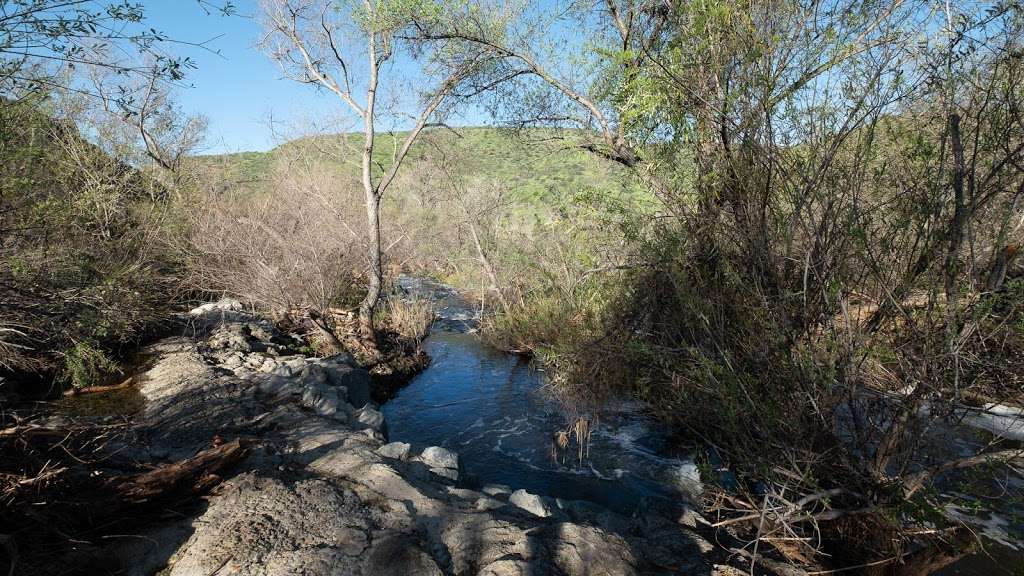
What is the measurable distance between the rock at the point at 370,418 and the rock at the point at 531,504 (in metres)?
2.48

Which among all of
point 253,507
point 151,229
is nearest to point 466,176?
point 151,229

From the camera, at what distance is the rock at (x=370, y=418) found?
6281 millimetres

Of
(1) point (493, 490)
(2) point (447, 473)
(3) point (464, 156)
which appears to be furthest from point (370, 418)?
(3) point (464, 156)

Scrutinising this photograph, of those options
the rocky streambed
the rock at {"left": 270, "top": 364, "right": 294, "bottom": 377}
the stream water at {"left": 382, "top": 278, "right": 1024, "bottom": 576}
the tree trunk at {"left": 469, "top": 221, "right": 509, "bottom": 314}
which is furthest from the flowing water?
the tree trunk at {"left": 469, "top": 221, "right": 509, "bottom": 314}

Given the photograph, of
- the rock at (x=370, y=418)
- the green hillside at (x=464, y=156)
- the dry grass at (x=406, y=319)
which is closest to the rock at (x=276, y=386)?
the rock at (x=370, y=418)

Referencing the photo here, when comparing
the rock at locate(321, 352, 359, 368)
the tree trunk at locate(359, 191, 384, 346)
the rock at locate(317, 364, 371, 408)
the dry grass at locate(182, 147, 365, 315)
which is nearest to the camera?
the rock at locate(317, 364, 371, 408)

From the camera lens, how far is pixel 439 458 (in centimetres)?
504

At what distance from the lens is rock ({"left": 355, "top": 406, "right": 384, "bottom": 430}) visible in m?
6.28

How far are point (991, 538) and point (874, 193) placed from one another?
382 cm

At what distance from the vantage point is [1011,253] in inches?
111

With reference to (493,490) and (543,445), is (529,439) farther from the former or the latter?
(493,490)

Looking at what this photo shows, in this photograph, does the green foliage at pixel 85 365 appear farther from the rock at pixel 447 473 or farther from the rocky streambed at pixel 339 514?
the rock at pixel 447 473

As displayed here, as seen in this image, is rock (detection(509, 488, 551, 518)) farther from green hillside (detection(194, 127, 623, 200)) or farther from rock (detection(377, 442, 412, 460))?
green hillside (detection(194, 127, 623, 200))

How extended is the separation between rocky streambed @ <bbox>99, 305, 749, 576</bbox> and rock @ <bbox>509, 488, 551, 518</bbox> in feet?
0.04
